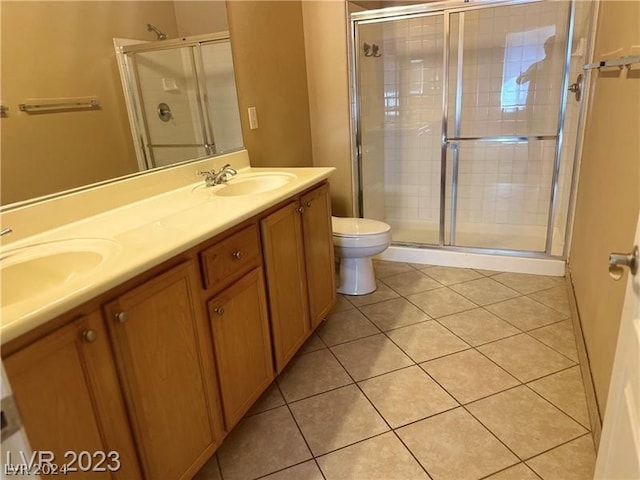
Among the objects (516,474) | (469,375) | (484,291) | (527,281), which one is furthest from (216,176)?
(527,281)

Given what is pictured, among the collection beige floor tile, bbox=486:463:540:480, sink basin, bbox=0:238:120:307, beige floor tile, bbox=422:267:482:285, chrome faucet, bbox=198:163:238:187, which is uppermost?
chrome faucet, bbox=198:163:238:187

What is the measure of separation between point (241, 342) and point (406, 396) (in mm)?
781

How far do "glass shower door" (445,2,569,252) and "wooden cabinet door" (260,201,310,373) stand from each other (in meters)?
1.74

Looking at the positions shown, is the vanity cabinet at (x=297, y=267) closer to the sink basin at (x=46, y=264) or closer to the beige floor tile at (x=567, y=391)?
the sink basin at (x=46, y=264)

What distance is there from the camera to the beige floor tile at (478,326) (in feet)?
7.48

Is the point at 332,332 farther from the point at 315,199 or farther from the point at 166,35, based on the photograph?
the point at 166,35

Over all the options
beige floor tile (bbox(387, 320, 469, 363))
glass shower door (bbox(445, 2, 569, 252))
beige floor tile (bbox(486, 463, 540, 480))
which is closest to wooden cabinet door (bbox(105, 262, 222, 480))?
beige floor tile (bbox(486, 463, 540, 480))

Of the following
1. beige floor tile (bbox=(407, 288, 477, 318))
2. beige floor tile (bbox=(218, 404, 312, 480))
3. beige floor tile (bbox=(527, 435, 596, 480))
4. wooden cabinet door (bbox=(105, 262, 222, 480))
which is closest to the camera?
wooden cabinet door (bbox=(105, 262, 222, 480))

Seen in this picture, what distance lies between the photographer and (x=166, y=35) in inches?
75.5

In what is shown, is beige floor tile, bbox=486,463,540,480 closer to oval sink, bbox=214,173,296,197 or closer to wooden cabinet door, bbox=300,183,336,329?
wooden cabinet door, bbox=300,183,336,329

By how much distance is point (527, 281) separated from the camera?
289cm

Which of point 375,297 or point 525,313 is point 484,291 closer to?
point 525,313

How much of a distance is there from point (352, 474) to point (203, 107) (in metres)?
1.76

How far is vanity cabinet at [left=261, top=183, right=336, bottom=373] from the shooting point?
5.90 feet
